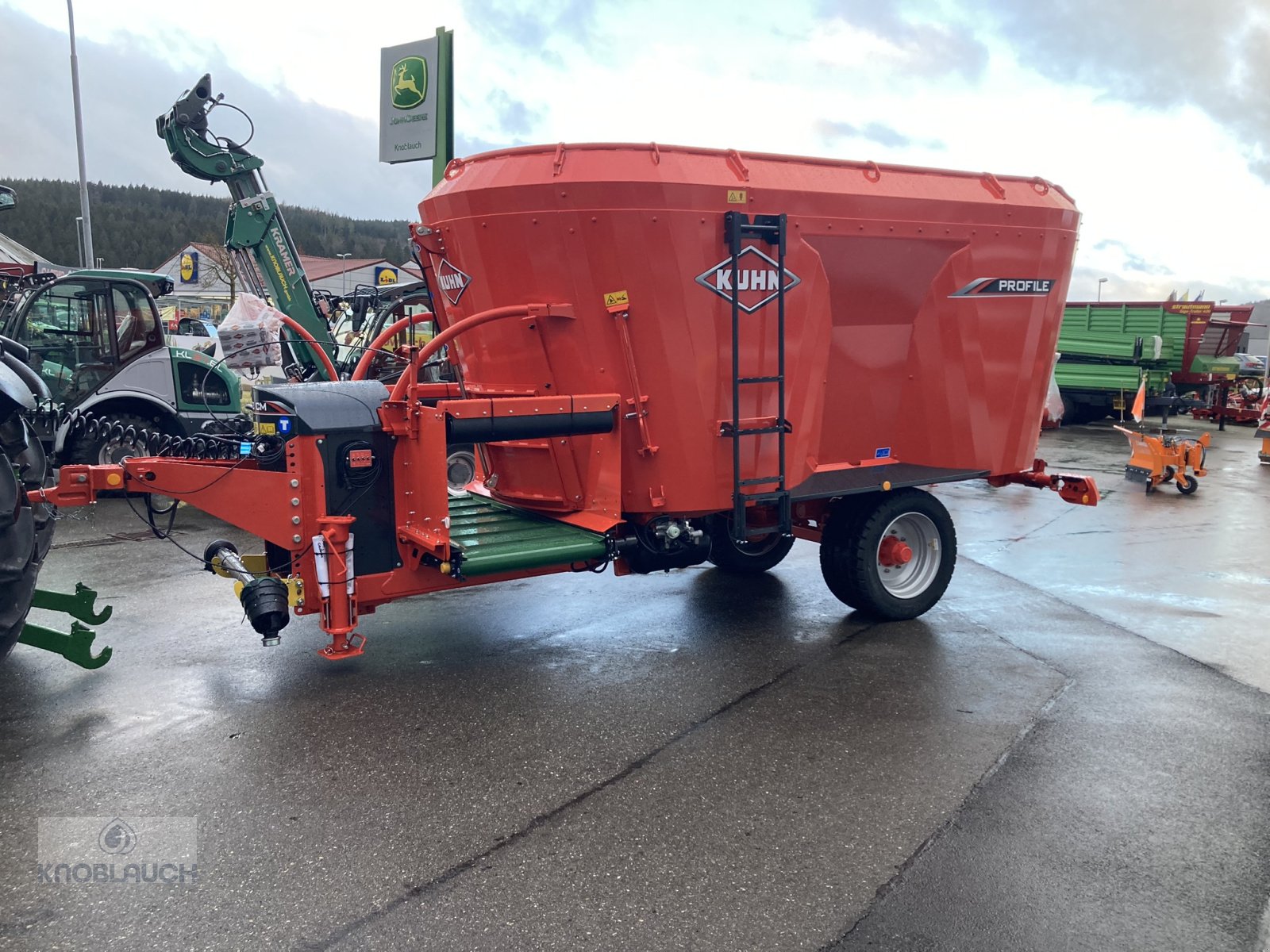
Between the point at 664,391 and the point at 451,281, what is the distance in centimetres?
153

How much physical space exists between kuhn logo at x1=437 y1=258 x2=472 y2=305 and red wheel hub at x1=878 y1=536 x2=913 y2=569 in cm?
318

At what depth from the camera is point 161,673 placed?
4.99m

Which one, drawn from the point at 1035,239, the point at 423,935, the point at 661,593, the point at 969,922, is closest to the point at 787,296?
the point at 1035,239

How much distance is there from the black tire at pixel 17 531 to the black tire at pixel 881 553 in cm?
452

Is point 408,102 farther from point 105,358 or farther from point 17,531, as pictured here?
point 17,531

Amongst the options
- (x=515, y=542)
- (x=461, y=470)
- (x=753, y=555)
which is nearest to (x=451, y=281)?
(x=515, y=542)

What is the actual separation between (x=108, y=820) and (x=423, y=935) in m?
1.44

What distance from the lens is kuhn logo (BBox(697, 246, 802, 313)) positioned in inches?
203

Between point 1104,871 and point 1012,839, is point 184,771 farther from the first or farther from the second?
point 1104,871

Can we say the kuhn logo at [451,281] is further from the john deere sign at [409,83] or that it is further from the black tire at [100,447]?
the john deere sign at [409,83]

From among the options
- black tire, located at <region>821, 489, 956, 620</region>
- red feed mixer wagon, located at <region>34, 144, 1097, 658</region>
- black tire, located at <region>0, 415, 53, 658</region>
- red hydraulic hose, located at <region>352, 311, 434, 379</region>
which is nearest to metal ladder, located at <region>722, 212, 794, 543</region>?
red feed mixer wagon, located at <region>34, 144, 1097, 658</region>

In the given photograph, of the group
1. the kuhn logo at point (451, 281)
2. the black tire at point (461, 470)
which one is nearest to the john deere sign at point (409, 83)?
the black tire at point (461, 470)

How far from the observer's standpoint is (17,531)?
4227 mm

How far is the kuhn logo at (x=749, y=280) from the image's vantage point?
16.9 feet
